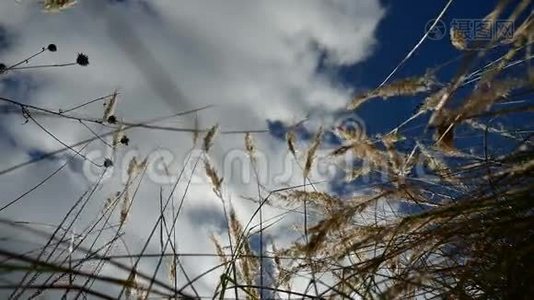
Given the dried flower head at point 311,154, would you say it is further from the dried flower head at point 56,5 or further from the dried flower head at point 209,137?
the dried flower head at point 56,5

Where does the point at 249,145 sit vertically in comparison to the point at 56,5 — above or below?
below

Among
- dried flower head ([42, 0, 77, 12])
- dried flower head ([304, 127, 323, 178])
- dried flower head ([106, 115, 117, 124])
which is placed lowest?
dried flower head ([304, 127, 323, 178])

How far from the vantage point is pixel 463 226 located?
4.10ft

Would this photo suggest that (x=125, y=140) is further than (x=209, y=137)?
Yes

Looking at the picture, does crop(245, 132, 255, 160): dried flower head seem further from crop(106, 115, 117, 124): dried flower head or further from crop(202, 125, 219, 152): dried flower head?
crop(106, 115, 117, 124): dried flower head

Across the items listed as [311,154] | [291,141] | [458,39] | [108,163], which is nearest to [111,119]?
[108,163]

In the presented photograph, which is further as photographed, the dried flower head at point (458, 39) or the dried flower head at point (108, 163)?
the dried flower head at point (108, 163)

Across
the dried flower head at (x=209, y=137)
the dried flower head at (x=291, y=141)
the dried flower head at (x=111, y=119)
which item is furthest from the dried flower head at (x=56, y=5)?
the dried flower head at (x=291, y=141)

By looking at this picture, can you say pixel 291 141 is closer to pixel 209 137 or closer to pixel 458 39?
pixel 209 137

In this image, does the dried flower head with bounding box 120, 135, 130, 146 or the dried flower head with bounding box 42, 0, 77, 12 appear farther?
the dried flower head with bounding box 120, 135, 130, 146

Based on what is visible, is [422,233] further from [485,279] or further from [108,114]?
[108,114]

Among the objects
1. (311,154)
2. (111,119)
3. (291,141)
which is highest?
(111,119)

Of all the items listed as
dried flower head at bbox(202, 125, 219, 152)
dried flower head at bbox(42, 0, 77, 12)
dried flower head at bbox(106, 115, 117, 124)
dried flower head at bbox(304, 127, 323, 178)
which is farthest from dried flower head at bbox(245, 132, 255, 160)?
dried flower head at bbox(42, 0, 77, 12)

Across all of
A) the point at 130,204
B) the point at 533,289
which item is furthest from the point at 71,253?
the point at 533,289
